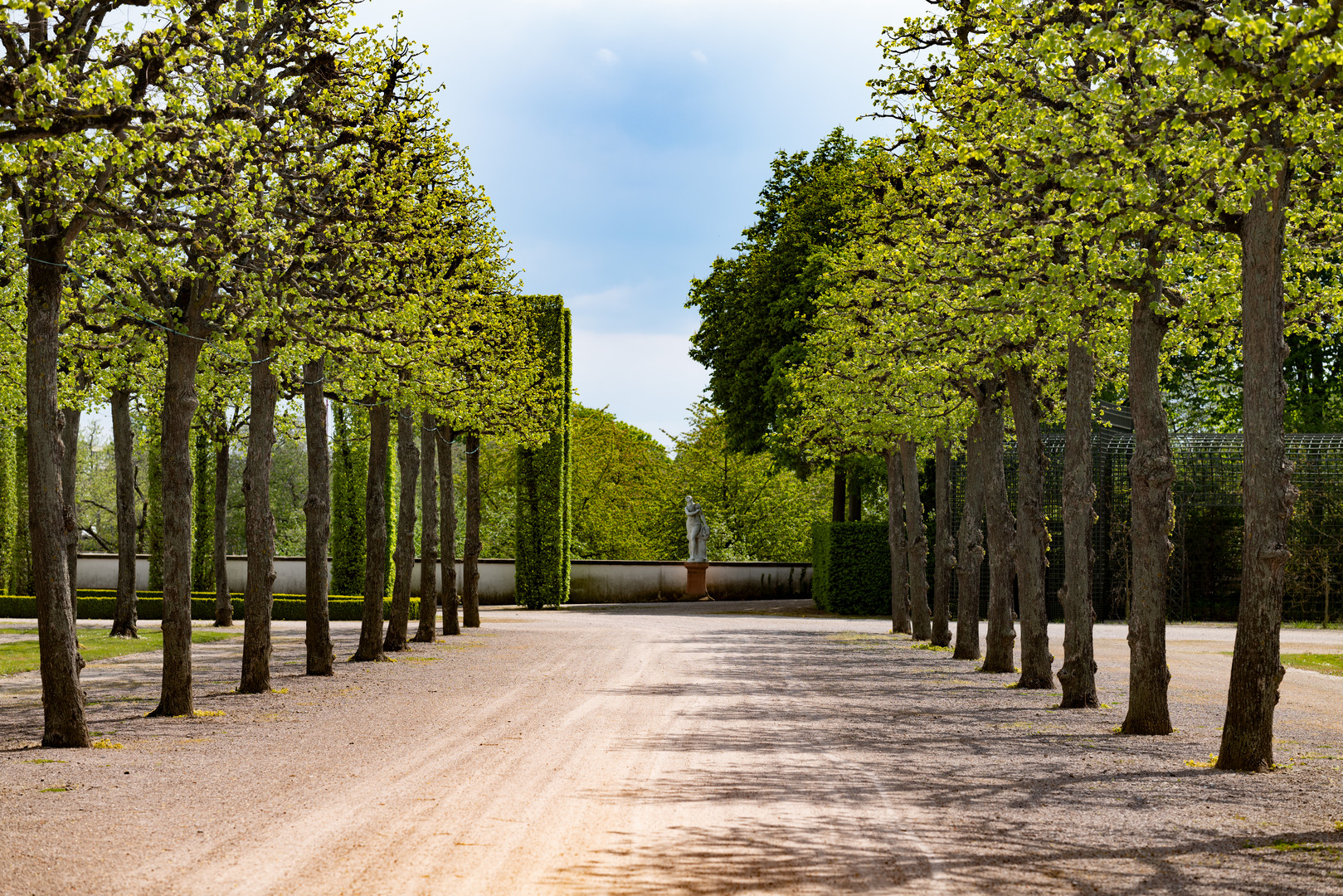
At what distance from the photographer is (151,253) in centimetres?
1152

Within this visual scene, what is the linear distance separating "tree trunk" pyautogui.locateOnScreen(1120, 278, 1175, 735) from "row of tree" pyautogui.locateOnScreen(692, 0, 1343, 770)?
21 mm

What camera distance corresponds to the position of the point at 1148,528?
37.3 ft

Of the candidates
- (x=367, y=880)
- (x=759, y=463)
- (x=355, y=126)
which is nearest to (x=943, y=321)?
(x=355, y=126)

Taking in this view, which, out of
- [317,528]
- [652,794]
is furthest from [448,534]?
[652,794]

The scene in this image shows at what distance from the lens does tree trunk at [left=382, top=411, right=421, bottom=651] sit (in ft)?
65.6

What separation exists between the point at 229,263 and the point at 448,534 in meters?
12.8

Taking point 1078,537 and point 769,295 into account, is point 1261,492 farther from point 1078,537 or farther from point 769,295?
point 769,295

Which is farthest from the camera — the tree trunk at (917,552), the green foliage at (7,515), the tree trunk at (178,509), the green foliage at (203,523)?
the green foliage at (203,523)

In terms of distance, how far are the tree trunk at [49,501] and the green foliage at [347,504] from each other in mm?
22187

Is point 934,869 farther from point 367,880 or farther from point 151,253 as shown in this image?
point 151,253

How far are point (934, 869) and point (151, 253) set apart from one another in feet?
30.9

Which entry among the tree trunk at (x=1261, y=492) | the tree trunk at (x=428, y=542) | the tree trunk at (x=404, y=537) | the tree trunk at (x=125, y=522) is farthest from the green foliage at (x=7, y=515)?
the tree trunk at (x=1261, y=492)

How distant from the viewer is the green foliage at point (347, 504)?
3347cm

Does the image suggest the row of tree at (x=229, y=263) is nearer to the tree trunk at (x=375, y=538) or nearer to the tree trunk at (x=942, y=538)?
the tree trunk at (x=375, y=538)
